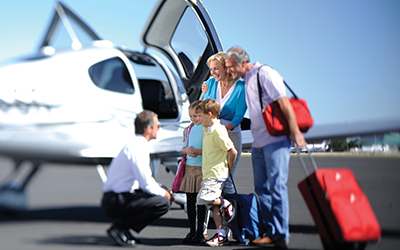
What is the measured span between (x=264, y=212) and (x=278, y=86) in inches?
43.0

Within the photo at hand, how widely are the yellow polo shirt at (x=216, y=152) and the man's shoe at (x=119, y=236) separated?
32.9 inches

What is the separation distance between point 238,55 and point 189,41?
2363mm

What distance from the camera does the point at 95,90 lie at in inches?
161

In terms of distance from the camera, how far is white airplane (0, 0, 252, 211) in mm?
3289

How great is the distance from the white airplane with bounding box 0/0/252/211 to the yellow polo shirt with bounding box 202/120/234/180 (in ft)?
3.67

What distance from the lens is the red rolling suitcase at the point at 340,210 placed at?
261cm

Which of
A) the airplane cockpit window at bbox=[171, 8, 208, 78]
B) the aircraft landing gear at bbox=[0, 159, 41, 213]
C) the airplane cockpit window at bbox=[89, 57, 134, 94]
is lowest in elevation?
the aircraft landing gear at bbox=[0, 159, 41, 213]

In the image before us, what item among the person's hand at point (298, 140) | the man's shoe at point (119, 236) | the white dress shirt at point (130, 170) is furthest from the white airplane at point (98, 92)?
the person's hand at point (298, 140)

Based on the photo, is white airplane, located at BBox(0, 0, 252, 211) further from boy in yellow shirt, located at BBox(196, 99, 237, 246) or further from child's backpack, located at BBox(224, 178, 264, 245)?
child's backpack, located at BBox(224, 178, 264, 245)

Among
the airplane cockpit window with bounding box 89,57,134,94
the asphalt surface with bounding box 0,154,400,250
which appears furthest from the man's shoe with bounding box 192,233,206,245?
the airplane cockpit window with bounding box 89,57,134,94

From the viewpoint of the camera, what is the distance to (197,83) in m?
5.43

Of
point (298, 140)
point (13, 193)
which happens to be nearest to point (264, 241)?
point (298, 140)

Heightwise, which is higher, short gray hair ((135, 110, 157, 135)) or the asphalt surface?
short gray hair ((135, 110, 157, 135))

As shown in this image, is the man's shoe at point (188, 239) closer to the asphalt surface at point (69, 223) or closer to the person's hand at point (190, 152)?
the asphalt surface at point (69, 223)
